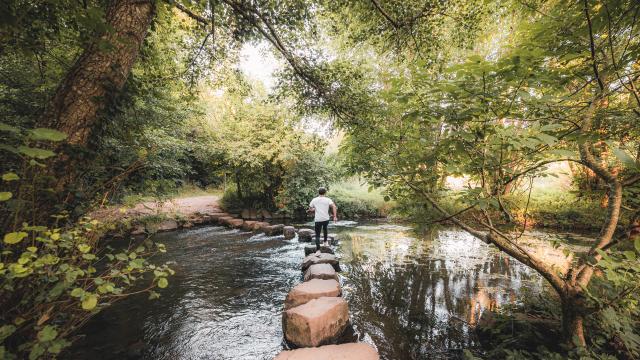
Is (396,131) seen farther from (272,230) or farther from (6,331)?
(272,230)

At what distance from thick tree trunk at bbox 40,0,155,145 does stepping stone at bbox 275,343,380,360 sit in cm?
294

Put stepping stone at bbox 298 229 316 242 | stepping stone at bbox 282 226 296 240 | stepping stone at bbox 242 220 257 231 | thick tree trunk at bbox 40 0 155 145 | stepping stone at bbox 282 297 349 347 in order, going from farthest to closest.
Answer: stepping stone at bbox 242 220 257 231 → stepping stone at bbox 282 226 296 240 → stepping stone at bbox 298 229 316 242 → stepping stone at bbox 282 297 349 347 → thick tree trunk at bbox 40 0 155 145

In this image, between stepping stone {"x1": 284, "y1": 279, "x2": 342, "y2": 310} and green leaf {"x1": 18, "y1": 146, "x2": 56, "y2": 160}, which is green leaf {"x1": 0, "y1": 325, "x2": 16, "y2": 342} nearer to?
green leaf {"x1": 18, "y1": 146, "x2": 56, "y2": 160}

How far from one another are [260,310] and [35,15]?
4.76 metres

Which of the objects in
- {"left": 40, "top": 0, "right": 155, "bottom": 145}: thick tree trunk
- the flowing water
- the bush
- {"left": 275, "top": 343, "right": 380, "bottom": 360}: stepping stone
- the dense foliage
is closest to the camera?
the bush

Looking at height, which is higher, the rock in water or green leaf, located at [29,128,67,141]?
green leaf, located at [29,128,67,141]

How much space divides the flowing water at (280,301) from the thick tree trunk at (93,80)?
3.10m

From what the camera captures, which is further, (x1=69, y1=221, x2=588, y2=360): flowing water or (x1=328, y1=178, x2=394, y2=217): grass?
(x1=328, y1=178, x2=394, y2=217): grass

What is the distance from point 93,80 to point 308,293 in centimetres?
371

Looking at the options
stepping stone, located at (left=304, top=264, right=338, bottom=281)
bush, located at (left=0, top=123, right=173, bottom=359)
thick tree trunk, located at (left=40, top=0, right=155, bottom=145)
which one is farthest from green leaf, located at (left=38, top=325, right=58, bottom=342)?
stepping stone, located at (left=304, top=264, right=338, bottom=281)

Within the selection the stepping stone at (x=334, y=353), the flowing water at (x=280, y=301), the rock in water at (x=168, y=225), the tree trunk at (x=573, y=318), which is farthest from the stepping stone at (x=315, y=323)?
the rock in water at (x=168, y=225)

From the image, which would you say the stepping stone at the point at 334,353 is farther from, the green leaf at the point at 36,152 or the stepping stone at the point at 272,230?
the stepping stone at the point at 272,230

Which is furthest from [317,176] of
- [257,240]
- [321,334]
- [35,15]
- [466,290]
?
[35,15]

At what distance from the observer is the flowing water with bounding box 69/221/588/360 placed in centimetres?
362
